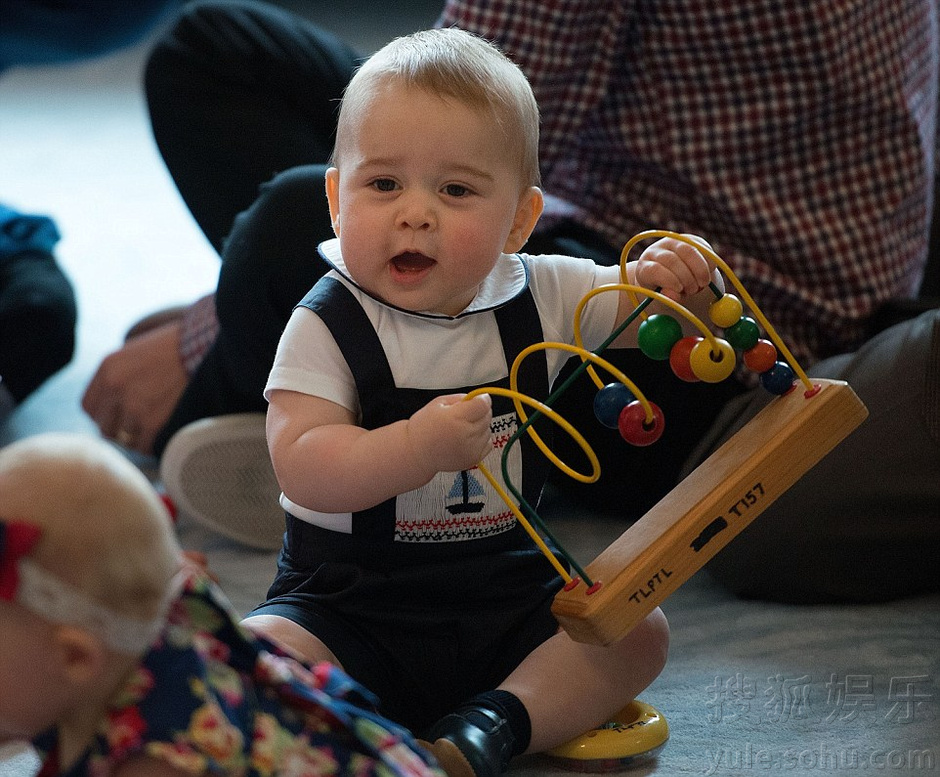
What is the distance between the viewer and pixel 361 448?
819 millimetres

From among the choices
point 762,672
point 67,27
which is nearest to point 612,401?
point 762,672

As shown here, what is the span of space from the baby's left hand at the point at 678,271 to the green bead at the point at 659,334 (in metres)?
0.05

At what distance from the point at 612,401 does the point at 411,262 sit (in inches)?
7.2

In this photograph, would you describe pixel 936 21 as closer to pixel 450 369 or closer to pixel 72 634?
pixel 450 369

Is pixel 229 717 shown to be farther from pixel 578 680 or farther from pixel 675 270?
pixel 675 270

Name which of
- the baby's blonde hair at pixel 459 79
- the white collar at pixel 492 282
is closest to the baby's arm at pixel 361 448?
the white collar at pixel 492 282

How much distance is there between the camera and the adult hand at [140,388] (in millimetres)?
1474

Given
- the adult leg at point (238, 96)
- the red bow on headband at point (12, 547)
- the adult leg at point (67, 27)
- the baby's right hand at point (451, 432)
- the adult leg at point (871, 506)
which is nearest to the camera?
the red bow on headband at point (12, 547)

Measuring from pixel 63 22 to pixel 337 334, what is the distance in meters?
1.06

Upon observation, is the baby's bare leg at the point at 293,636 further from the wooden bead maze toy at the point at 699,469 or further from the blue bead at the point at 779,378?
the blue bead at the point at 779,378

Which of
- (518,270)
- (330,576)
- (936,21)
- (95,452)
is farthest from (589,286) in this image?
(936,21)

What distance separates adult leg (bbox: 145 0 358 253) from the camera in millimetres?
1469

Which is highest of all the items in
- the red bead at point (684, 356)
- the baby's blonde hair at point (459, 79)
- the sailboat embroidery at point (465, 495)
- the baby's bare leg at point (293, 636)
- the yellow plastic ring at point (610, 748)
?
the baby's blonde hair at point (459, 79)

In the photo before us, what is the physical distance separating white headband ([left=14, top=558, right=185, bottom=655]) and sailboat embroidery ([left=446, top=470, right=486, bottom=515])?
321 millimetres
